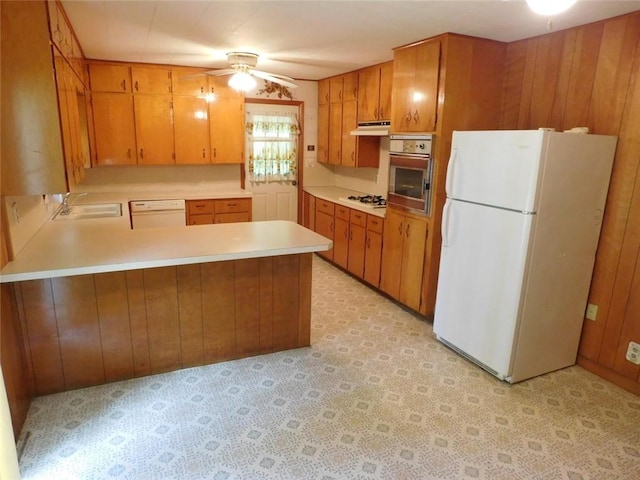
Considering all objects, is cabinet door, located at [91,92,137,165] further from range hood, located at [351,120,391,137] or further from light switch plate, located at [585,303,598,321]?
light switch plate, located at [585,303,598,321]

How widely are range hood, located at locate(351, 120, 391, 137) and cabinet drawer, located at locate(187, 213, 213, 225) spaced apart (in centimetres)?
204

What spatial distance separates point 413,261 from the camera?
12.1 feet

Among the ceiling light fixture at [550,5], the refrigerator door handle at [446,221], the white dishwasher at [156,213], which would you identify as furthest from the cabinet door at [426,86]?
the white dishwasher at [156,213]

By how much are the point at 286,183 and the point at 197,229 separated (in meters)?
2.94

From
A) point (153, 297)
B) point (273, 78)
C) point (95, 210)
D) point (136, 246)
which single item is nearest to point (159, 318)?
point (153, 297)

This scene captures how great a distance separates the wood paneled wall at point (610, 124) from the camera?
8.58 ft

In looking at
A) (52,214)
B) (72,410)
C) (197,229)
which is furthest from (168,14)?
(72,410)

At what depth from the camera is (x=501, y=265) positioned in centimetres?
271

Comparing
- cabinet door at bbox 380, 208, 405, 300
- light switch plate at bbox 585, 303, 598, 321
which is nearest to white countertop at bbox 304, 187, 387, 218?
cabinet door at bbox 380, 208, 405, 300

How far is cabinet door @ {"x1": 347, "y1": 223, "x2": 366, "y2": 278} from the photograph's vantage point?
177 inches

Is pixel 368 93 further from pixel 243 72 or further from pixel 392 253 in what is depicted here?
pixel 392 253

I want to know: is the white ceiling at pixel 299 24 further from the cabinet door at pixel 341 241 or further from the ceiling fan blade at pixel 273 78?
the cabinet door at pixel 341 241

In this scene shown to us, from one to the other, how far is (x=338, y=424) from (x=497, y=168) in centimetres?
189

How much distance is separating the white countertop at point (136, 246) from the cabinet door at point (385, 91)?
1870mm
